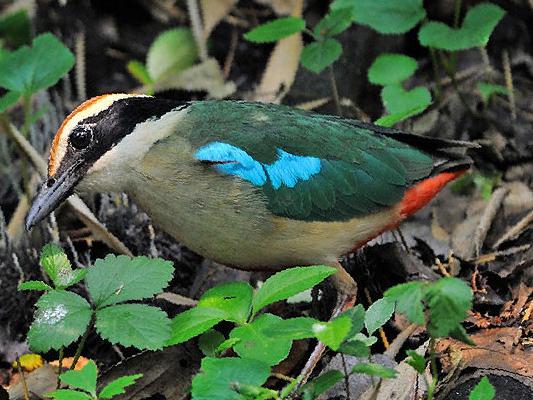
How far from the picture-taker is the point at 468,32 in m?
5.23

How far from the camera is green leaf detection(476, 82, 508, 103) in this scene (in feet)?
19.6

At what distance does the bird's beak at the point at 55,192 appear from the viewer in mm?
3996

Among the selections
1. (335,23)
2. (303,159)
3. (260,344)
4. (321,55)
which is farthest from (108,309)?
(335,23)

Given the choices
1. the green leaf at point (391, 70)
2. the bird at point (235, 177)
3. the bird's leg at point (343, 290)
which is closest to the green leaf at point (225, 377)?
the bird at point (235, 177)

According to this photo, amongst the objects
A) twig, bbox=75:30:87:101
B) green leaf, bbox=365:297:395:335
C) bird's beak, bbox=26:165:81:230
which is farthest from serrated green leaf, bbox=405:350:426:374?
twig, bbox=75:30:87:101

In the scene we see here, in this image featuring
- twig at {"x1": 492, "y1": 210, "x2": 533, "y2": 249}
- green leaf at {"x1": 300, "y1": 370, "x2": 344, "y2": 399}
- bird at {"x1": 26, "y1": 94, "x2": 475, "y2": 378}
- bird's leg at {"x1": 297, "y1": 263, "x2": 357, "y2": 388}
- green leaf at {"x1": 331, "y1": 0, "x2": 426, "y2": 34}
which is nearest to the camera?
green leaf at {"x1": 300, "y1": 370, "x2": 344, "y2": 399}

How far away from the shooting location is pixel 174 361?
4.15m

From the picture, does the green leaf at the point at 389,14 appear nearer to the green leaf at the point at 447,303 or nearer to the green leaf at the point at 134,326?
the green leaf at the point at 134,326

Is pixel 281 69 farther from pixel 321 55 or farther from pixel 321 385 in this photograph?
pixel 321 385

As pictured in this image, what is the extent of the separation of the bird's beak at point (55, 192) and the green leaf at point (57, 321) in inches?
23.3

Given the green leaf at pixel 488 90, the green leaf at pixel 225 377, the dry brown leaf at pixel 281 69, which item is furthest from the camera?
the dry brown leaf at pixel 281 69

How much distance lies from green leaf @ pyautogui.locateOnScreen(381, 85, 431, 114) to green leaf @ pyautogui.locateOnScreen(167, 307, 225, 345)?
2054 millimetres

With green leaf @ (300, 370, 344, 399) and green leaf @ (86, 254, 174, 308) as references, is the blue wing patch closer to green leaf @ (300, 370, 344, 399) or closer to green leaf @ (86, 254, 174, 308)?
green leaf @ (86, 254, 174, 308)

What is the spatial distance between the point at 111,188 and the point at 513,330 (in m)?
1.88
